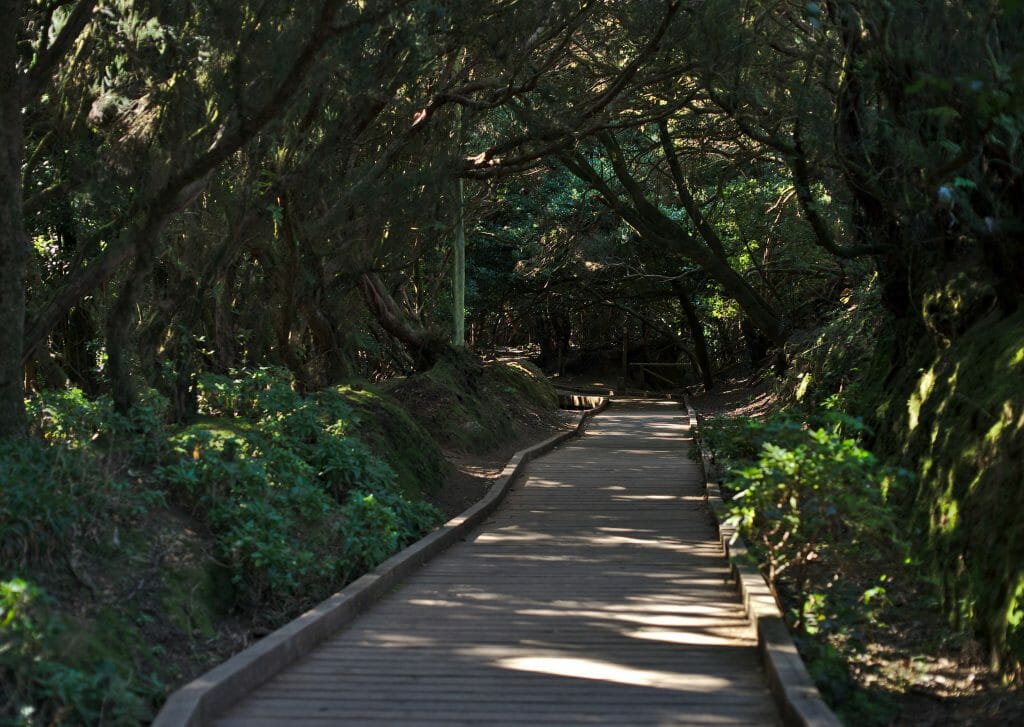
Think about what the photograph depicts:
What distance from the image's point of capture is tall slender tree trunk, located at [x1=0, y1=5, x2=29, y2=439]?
24.7 ft

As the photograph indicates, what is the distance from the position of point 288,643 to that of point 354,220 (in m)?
9.53

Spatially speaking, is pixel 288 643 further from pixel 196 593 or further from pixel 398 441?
pixel 398 441

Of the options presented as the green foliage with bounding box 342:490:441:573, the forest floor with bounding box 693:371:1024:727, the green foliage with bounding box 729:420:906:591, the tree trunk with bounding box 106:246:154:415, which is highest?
the tree trunk with bounding box 106:246:154:415

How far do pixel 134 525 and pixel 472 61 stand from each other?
10305 mm

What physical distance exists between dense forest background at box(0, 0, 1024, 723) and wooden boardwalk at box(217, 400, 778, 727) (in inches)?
34.4

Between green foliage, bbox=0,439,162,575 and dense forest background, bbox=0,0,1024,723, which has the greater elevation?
dense forest background, bbox=0,0,1024,723

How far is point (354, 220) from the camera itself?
1482 centimetres

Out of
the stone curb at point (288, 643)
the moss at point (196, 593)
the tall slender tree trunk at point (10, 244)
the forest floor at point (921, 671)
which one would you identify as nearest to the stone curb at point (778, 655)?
the forest floor at point (921, 671)

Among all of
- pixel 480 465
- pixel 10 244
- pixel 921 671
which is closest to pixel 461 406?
pixel 480 465

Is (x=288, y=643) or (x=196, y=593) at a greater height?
(x=196, y=593)

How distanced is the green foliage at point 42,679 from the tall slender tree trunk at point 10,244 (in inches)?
127

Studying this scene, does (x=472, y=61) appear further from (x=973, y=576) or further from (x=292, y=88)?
(x=973, y=576)

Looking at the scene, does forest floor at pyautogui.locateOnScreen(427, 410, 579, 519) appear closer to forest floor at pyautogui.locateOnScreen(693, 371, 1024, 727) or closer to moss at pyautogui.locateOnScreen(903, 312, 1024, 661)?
moss at pyautogui.locateOnScreen(903, 312, 1024, 661)

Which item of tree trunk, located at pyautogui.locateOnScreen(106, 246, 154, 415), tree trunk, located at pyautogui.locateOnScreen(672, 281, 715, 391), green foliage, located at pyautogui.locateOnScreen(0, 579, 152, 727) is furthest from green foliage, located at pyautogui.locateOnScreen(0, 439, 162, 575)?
tree trunk, located at pyautogui.locateOnScreen(672, 281, 715, 391)
